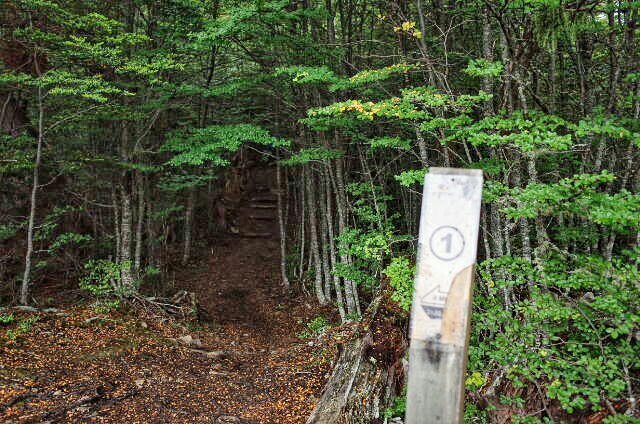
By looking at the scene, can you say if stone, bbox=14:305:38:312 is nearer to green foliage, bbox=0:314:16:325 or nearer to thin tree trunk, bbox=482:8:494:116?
green foliage, bbox=0:314:16:325

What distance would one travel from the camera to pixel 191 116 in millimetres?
12719

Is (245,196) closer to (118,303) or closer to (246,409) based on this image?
(118,303)

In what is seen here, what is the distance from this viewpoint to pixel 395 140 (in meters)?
6.10

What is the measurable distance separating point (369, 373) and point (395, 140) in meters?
3.41

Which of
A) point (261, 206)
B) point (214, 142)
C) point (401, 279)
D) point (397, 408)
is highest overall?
point (214, 142)

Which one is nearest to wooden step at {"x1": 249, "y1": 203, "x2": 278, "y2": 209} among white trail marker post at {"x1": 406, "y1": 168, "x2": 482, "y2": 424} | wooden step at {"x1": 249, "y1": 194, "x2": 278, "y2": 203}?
wooden step at {"x1": 249, "y1": 194, "x2": 278, "y2": 203}

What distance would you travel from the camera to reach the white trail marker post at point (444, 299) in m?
2.64

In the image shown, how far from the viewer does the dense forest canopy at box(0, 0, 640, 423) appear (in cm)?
402

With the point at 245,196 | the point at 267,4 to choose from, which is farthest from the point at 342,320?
the point at 245,196

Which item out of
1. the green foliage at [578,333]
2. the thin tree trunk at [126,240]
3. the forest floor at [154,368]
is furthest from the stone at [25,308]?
the green foliage at [578,333]

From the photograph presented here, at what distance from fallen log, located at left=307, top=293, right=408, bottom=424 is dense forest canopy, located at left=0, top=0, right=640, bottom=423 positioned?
0.64m

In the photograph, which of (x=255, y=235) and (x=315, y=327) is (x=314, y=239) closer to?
(x=315, y=327)

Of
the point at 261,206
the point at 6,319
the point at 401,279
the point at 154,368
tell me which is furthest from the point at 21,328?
the point at 261,206

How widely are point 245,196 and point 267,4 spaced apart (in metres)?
11.8
